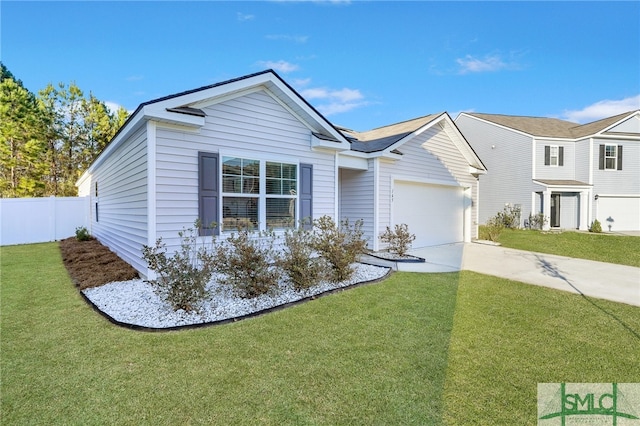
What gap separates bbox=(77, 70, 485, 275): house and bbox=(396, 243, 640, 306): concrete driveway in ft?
6.05

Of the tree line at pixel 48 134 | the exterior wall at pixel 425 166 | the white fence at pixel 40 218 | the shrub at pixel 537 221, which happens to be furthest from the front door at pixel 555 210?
the tree line at pixel 48 134

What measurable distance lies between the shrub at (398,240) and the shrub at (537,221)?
1277cm

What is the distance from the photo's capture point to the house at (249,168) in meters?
5.96

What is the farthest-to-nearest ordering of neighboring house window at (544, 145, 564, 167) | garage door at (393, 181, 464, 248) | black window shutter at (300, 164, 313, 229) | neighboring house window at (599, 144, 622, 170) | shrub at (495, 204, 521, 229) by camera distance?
neighboring house window at (544, 145, 564, 167)
neighboring house window at (599, 144, 622, 170)
shrub at (495, 204, 521, 229)
garage door at (393, 181, 464, 248)
black window shutter at (300, 164, 313, 229)

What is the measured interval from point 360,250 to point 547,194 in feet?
56.0

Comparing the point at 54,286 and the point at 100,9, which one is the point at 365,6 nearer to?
the point at 100,9

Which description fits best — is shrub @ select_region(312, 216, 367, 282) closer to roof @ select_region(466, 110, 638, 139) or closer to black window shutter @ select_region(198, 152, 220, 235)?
black window shutter @ select_region(198, 152, 220, 235)

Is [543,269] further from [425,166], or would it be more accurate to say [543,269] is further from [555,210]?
[555,210]

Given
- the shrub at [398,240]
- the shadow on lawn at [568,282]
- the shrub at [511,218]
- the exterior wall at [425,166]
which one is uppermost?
the exterior wall at [425,166]

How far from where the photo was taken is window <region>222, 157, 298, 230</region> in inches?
264

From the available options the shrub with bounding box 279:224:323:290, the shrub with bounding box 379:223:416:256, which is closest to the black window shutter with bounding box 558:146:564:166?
the shrub with bounding box 379:223:416:256

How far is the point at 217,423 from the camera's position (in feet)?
7.55

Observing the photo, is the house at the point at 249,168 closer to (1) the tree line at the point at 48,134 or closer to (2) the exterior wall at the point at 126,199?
(2) the exterior wall at the point at 126,199

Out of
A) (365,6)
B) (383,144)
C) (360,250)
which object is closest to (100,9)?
(365,6)
